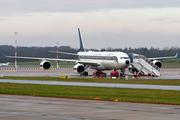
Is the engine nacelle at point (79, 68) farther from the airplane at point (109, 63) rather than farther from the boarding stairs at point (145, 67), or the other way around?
the boarding stairs at point (145, 67)

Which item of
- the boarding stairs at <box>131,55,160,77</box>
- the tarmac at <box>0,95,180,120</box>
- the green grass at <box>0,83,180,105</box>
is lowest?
the tarmac at <box>0,95,180,120</box>

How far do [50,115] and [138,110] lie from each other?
4.92m

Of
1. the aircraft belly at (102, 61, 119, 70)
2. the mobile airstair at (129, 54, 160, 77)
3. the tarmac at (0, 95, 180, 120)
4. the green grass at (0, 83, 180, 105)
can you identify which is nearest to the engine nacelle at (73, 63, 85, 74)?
the aircraft belly at (102, 61, 119, 70)

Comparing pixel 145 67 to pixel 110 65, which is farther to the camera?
pixel 145 67

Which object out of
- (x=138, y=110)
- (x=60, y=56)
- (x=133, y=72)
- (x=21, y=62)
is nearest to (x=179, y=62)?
(x=60, y=56)

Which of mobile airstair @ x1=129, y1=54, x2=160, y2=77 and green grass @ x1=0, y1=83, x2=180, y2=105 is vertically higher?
mobile airstair @ x1=129, y1=54, x2=160, y2=77

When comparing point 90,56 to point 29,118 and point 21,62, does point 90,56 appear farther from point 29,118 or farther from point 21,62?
point 21,62

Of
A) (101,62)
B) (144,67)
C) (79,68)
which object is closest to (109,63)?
(101,62)

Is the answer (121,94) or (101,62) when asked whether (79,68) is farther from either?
(121,94)

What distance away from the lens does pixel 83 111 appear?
17.4 metres

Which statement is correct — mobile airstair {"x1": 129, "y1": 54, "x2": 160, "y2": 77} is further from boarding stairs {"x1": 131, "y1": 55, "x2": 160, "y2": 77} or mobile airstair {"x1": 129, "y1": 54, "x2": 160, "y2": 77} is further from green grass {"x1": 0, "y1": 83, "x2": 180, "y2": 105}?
green grass {"x1": 0, "y1": 83, "x2": 180, "y2": 105}

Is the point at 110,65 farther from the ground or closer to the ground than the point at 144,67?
farther from the ground

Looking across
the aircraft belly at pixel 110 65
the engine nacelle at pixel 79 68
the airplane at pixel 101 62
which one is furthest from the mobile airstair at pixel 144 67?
the engine nacelle at pixel 79 68

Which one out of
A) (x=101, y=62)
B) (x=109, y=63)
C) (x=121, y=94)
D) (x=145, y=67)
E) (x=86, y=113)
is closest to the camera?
(x=86, y=113)
